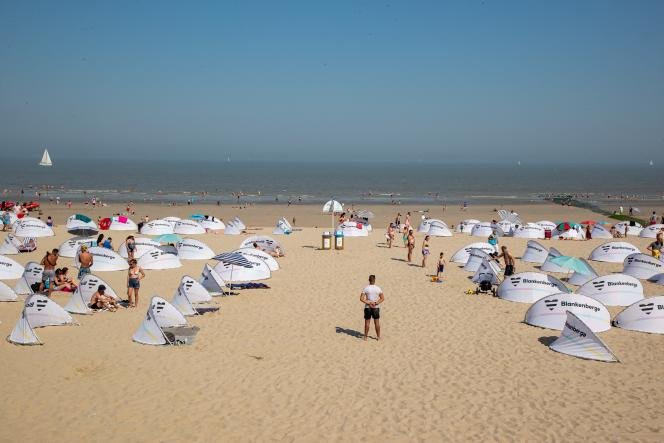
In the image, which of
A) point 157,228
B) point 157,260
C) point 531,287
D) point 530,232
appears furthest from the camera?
point 530,232

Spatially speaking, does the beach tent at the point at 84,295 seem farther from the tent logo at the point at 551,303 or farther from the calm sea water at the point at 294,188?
the calm sea water at the point at 294,188

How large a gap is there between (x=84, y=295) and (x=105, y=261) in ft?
17.3

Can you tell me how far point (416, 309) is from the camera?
14.2 meters

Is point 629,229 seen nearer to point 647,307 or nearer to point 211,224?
point 647,307

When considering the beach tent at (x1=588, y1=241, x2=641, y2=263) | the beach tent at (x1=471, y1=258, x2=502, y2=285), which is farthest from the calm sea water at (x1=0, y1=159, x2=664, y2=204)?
the beach tent at (x1=471, y1=258, x2=502, y2=285)

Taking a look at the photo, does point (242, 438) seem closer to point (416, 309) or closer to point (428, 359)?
point (428, 359)

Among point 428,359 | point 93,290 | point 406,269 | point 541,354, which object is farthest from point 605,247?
point 93,290

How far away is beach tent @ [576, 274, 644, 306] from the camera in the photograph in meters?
14.5

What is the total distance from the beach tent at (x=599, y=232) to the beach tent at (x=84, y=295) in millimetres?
24539

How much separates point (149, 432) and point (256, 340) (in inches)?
162

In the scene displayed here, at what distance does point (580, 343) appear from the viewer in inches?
418

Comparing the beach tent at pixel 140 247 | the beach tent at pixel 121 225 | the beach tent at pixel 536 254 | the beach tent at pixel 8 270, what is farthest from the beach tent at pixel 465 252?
the beach tent at pixel 121 225

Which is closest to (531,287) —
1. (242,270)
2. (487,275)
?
(487,275)

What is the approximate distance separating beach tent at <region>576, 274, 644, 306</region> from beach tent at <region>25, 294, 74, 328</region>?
12674 millimetres
